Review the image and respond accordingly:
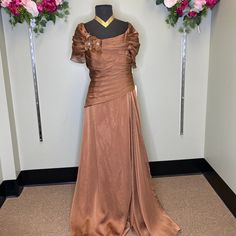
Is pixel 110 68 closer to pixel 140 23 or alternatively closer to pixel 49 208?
pixel 140 23

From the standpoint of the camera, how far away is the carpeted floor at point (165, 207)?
6.58 ft

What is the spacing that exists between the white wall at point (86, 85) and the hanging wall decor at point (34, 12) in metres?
0.05

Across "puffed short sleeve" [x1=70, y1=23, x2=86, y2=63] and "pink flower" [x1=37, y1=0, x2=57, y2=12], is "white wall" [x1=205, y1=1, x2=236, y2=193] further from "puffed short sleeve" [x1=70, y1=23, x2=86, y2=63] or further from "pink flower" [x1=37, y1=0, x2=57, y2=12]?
"pink flower" [x1=37, y1=0, x2=57, y2=12]

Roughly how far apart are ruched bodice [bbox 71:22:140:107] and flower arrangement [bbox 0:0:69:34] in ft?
1.30

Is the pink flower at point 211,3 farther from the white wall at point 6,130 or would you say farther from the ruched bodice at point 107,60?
the white wall at point 6,130

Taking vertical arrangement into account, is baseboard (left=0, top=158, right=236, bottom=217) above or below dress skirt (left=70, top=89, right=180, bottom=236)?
below

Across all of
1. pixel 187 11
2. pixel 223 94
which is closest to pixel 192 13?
pixel 187 11

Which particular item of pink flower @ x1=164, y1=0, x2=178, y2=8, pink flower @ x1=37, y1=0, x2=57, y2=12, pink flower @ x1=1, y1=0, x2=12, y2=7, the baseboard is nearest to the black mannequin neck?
pink flower @ x1=37, y1=0, x2=57, y2=12

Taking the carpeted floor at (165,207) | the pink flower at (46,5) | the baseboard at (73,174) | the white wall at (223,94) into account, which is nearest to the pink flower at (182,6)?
the white wall at (223,94)

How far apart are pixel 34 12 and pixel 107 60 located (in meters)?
0.69

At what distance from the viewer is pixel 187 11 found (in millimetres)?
2254

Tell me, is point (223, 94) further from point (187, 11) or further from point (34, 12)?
point (34, 12)

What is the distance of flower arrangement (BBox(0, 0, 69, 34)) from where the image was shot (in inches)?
79.0

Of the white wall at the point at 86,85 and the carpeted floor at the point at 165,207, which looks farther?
the white wall at the point at 86,85
